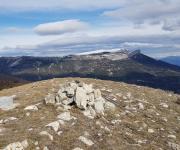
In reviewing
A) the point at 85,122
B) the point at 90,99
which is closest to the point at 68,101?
the point at 90,99

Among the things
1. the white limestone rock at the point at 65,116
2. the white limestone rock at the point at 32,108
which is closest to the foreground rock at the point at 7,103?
the white limestone rock at the point at 32,108

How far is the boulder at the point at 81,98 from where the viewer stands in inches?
1134

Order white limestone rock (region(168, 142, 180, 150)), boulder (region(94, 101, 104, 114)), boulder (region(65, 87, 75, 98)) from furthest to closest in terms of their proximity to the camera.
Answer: boulder (region(65, 87, 75, 98))
boulder (region(94, 101, 104, 114))
white limestone rock (region(168, 142, 180, 150))

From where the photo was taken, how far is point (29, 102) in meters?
31.5

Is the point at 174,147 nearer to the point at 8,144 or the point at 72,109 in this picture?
the point at 72,109

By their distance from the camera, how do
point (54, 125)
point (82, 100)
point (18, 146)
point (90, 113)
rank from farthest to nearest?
point (82, 100) < point (90, 113) < point (54, 125) < point (18, 146)

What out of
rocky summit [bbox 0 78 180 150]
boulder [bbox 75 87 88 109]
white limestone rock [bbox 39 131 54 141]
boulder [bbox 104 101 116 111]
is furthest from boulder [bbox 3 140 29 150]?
boulder [bbox 104 101 116 111]

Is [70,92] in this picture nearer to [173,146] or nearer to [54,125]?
Answer: [54,125]

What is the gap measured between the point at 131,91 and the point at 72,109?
12289mm

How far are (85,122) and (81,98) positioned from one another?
3040mm

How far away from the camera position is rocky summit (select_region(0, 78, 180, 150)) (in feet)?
77.8

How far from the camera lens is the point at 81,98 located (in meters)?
29.3

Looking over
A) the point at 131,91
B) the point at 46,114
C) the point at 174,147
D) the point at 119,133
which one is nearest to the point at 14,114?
the point at 46,114

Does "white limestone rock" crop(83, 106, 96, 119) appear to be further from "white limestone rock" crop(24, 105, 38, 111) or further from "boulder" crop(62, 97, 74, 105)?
"white limestone rock" crop(24, 105, 38, 111)
